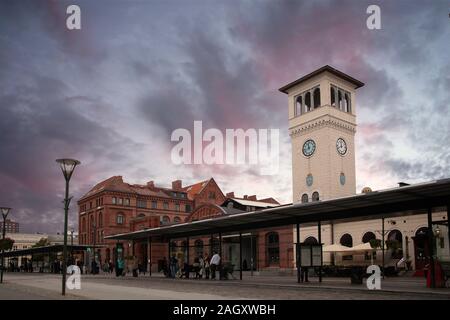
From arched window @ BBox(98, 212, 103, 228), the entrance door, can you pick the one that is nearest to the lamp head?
the entrance door

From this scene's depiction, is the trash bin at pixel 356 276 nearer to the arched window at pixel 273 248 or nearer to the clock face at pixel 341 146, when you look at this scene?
the arched window at pixel 273 248

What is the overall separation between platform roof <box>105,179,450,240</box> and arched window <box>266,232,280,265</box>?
1926 cm

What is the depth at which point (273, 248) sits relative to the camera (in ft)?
159

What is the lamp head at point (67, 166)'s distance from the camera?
57.1 ft

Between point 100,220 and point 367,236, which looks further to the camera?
point 100,220

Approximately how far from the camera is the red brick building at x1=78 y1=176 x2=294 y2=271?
4928 cm

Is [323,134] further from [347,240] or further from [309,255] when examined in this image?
[309,255]

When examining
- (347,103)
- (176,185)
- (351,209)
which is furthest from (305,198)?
(176,185)

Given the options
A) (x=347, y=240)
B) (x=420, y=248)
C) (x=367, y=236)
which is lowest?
(x=420, y=248)

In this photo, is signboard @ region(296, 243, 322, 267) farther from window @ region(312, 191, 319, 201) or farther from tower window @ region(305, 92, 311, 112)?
tower window @ region(305, 92, 311, 112)

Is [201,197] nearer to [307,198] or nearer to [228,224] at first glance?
[307,198]

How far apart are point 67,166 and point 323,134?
3270 cm

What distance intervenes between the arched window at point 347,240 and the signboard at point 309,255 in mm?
19402
